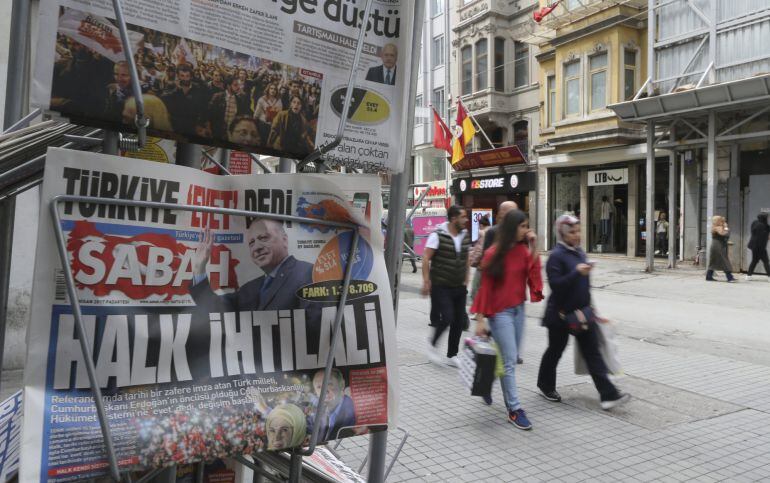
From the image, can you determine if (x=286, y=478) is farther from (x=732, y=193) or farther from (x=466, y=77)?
(x=466, y=77)

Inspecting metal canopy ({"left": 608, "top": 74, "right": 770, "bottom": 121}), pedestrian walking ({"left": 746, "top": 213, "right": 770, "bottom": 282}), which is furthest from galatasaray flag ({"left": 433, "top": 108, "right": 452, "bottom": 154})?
pedestrian walking ({"left": 746, "top": 213, "right": 770, "bottom": 282})

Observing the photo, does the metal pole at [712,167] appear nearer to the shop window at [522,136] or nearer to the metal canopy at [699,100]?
the metal canopy at [699,100]

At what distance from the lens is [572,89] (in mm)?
23188

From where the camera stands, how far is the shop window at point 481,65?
92.1ft

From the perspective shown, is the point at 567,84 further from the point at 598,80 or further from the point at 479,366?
the point at 479,366

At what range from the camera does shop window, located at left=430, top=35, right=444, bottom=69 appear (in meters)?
32.5

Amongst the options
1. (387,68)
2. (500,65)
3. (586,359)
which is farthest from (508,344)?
(500,65)

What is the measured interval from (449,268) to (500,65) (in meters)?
23.3

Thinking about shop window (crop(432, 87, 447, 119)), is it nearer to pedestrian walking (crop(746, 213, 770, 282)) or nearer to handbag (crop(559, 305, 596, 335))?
pedestrian walking (crop(746, 213, 770, 282))

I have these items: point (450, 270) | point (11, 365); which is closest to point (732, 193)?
point (450, 270)

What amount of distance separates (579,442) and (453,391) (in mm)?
1555

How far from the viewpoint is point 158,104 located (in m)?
1.42

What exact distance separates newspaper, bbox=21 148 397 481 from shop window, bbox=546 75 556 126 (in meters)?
24.8

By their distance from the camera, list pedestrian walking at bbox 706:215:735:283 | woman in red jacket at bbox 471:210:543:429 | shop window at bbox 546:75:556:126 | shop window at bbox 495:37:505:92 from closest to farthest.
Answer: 1. woman in red jacket at bbox 471:210:543:429
2. pedestrian walking at bbox 706:215:735:283
3. shop window at bbox 546:75:556:126
4. shop window at bbox 495:37:505:92
